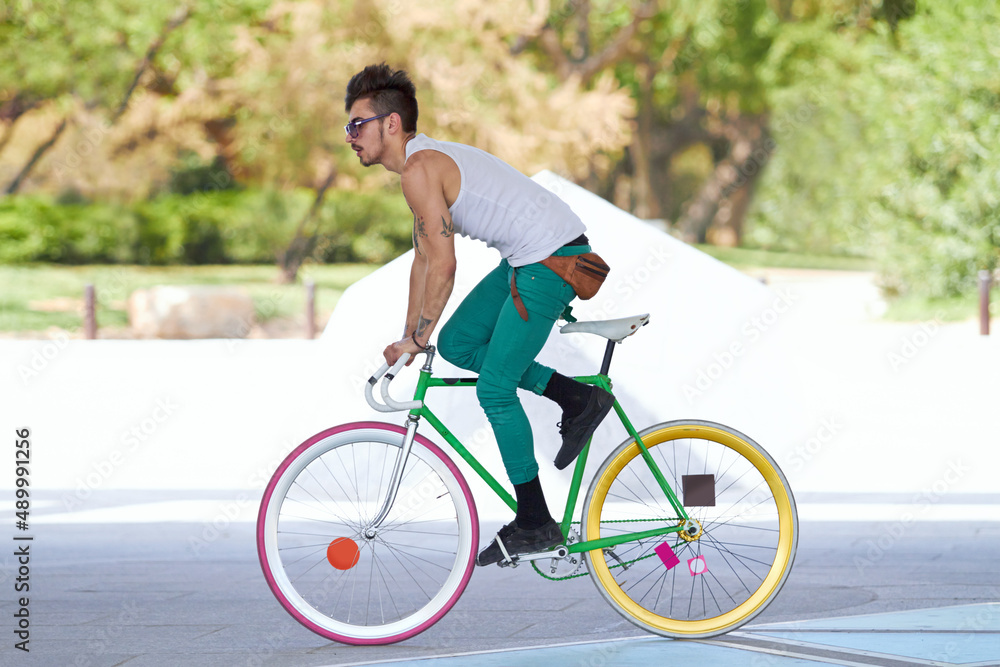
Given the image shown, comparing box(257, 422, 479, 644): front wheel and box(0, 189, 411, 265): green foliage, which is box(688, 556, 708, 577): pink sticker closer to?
box(257, 422, 479, 644): front wheel

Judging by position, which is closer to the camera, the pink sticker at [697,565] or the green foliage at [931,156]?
the pink sticker at [697,565]

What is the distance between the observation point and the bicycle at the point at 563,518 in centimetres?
423

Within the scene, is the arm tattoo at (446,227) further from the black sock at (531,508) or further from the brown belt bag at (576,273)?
the black sock at (531,508)

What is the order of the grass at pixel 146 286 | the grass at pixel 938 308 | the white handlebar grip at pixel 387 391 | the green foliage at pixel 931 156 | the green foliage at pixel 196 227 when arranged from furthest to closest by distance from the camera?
the green foliage at pixel 196 227
the grass at pixel 146 286
the grass at pixel 938 308
the green foliage at pixel 931 156
the white handlebar grip at pixel 387 391

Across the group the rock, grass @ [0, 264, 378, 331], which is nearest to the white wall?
the rock

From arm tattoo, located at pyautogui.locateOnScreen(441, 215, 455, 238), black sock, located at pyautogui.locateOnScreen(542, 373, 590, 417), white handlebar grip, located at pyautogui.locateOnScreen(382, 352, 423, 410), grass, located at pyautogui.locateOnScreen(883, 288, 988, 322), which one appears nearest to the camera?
arm tattoo, located at pyautogui.locateOnScreen(441, 215, 455, 238)

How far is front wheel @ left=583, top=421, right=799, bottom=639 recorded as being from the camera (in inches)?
168

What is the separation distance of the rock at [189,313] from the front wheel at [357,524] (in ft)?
55.4

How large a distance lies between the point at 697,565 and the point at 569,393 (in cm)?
71

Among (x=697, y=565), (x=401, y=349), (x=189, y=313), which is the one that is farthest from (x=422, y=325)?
(x=189, y=313)

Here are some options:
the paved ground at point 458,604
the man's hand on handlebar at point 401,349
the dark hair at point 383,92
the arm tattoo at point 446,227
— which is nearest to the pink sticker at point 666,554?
the paved ground at point 458,604

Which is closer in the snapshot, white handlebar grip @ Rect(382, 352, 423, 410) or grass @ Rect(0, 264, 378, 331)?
white handlebar grip @ Rect(382, 352, 423, 410)

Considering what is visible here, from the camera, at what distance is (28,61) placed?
25.1 meters

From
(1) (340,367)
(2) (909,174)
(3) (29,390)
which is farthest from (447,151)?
(2) (909,174)
